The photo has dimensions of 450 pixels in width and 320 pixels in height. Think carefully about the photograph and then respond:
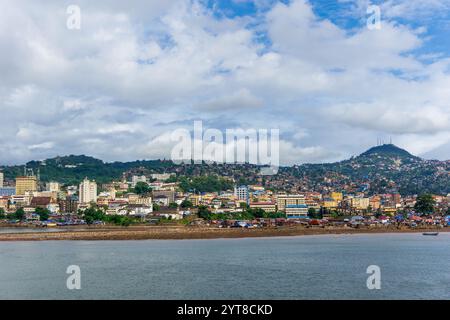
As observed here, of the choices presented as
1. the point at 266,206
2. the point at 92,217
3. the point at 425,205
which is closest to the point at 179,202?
the point at 266,206

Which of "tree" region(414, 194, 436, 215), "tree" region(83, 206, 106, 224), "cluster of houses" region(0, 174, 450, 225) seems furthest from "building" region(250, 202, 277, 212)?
"tree" region(83, 206, 106, 224)

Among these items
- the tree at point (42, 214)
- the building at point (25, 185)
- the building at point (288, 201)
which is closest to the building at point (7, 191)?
the building at point (25, 185)

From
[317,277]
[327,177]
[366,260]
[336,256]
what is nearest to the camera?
[317,277]

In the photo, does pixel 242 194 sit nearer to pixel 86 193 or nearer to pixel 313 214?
pixel 86 193

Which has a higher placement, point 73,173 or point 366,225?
point 73,173

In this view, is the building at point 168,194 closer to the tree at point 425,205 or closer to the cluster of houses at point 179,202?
the cluster of houses at point 179,202

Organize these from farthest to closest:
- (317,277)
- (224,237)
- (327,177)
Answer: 1. (327,177)
2. (224,237)
3. (317,277)

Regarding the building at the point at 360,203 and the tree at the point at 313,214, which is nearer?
the tree at the point at 313,214

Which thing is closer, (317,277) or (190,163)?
(317,277)
